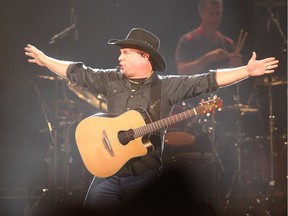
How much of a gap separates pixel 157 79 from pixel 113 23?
162 inches

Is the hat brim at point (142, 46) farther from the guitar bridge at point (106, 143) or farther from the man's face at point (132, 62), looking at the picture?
the guitar bridge at point (106, 143)

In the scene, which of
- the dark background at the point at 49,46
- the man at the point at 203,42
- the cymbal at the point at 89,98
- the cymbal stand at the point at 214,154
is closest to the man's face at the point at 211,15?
the man at the point at 203,42

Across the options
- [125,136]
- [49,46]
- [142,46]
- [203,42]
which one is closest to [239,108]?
[203,42]

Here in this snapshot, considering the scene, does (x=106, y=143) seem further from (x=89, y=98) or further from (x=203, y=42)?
(x=203, y=42)

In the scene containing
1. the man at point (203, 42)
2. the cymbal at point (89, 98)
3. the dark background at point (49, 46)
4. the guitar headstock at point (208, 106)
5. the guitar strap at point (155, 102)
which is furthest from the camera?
the dark background at point (49, 46)

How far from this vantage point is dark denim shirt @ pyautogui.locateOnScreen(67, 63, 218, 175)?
13.9 ft

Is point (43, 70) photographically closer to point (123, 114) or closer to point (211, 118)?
point (211, 118)

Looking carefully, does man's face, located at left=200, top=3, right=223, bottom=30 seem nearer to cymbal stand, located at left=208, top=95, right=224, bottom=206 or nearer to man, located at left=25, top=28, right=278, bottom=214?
cymbal stand, located at left=208, top=95, right=224, bottom=206

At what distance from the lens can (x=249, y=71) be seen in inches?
162

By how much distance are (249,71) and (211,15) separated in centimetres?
399

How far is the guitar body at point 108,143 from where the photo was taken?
4.22 metres

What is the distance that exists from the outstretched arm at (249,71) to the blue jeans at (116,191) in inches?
38.7

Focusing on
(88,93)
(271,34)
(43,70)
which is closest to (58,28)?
(43,70)

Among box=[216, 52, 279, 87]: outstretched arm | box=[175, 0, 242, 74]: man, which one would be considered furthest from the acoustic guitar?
box=[175, 0, 242, 74]: man
